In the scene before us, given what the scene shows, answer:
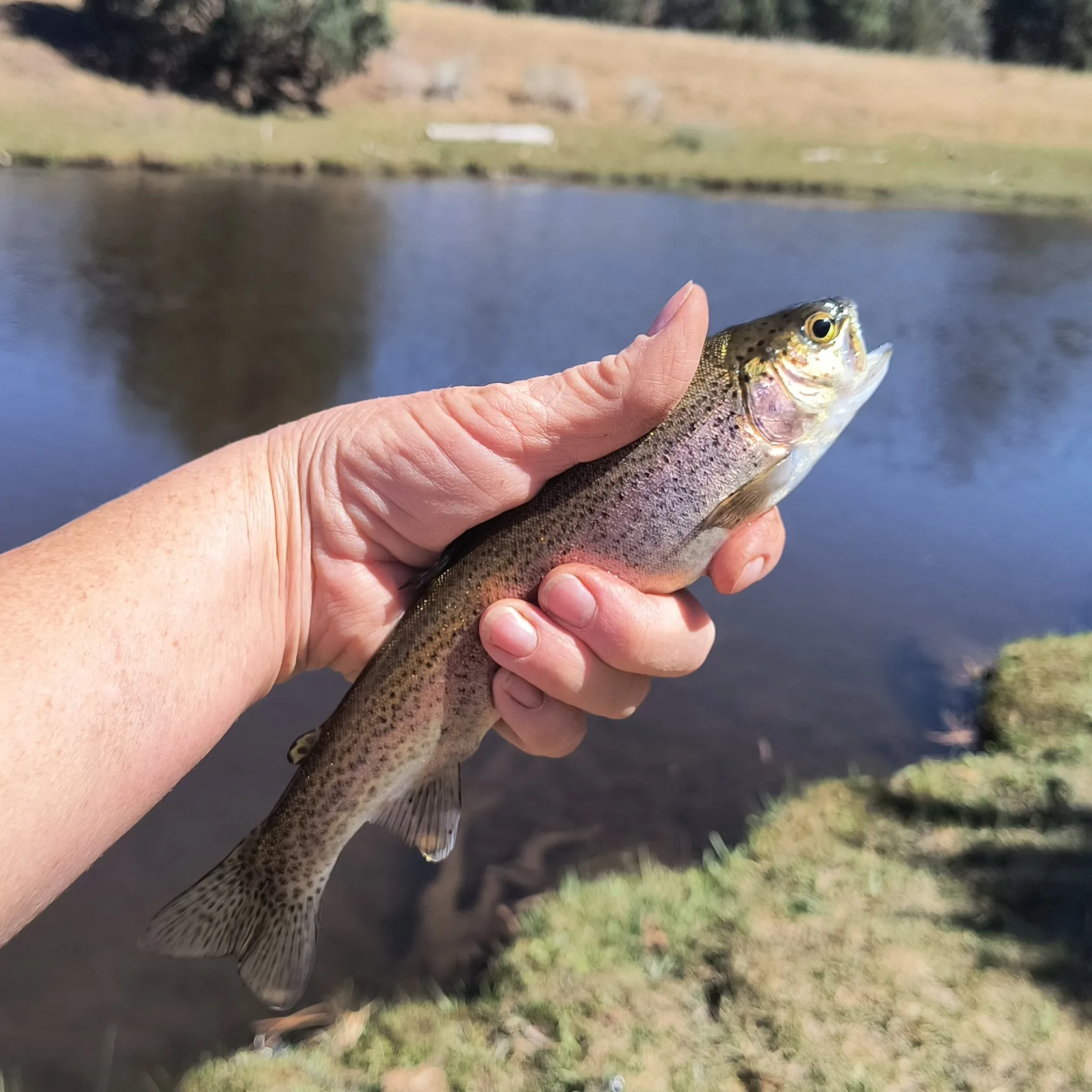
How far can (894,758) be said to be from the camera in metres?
7.69

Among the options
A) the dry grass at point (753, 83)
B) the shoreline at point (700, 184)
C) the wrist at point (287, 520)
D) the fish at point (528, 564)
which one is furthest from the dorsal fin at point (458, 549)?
the dry grass at point (753, 83)

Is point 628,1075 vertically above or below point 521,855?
above

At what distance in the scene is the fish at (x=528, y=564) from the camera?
335 centimetres

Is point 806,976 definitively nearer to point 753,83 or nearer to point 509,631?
point 509,631

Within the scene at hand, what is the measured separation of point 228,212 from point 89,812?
26.9m

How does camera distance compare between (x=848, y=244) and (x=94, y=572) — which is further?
(x=848, y=244)

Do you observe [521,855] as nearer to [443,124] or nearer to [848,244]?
[848,244]

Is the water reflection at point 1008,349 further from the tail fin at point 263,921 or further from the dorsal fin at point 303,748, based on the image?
the tail fin at point 263,921

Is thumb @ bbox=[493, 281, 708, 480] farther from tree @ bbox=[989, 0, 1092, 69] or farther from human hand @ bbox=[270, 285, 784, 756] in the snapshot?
tree @ bbox=[989, 0, 1092, 69]

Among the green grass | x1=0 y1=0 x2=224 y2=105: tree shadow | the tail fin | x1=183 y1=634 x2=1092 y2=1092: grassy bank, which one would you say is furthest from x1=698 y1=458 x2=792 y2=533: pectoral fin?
x1=0 y1=0 x2=224 y2=105: tree shadow

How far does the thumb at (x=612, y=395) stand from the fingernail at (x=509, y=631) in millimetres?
618

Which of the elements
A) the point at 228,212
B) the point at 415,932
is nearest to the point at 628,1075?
the point at 415,932

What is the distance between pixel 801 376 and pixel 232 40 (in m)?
46.5

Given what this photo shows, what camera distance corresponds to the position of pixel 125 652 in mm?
3141
